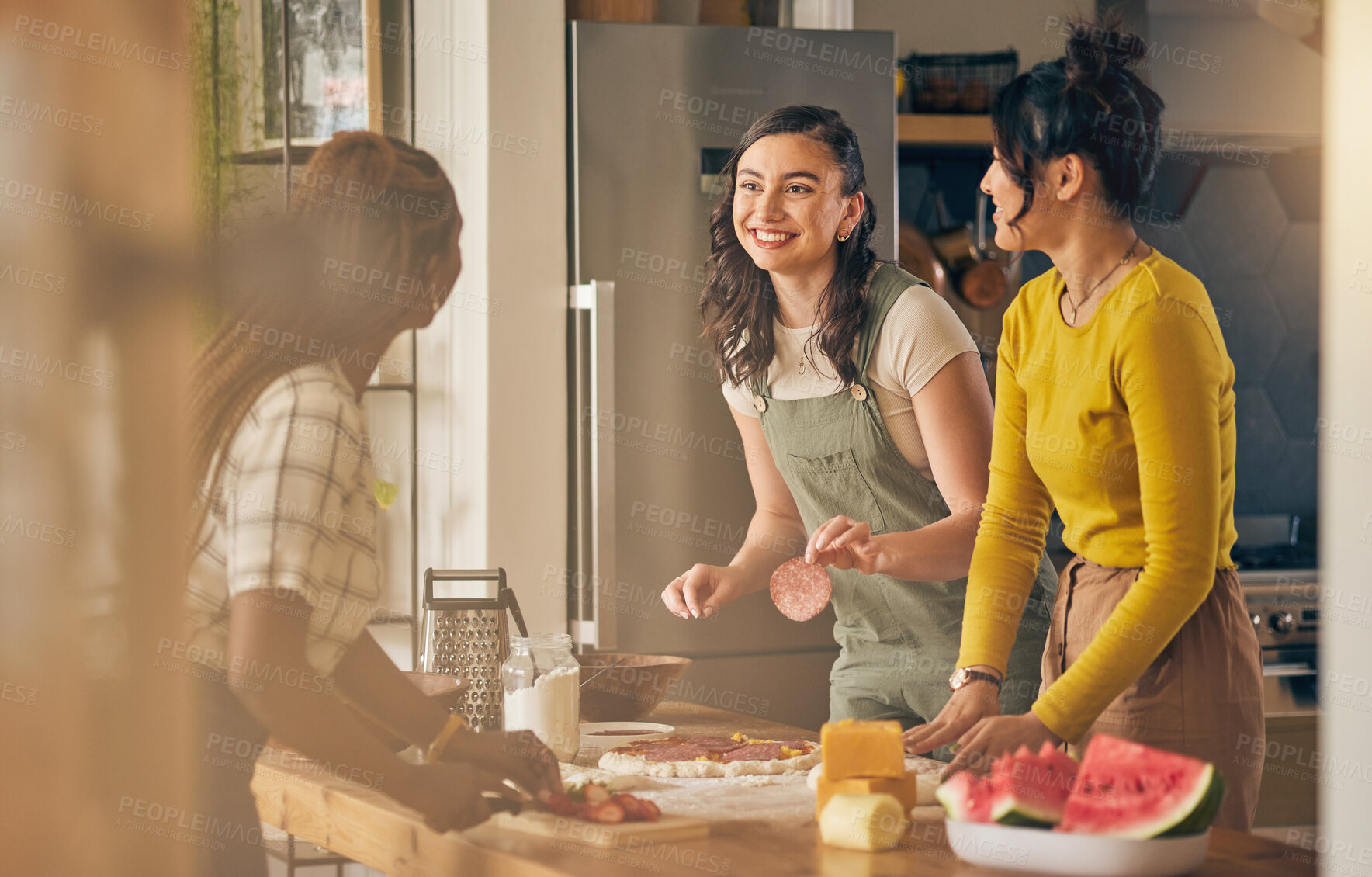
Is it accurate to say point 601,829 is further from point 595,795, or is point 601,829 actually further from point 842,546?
point 842,546

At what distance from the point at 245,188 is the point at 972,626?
0.95 m

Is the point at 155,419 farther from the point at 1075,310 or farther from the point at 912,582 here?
the point at 912,582

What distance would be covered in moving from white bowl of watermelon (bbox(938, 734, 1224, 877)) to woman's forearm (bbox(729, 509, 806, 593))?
605mm

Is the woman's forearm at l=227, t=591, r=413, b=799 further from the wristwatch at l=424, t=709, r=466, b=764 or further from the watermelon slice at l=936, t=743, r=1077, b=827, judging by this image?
the watermelon slice at l=936, t=743, r=1077, b=827

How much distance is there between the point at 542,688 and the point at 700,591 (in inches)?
11.1

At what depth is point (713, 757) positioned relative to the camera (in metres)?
1.11

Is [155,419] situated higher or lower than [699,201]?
lower

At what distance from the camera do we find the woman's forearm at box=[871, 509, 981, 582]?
4.17 ft

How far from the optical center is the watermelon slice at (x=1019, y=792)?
772mm

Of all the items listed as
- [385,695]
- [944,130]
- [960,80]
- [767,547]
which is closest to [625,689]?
[767,547]

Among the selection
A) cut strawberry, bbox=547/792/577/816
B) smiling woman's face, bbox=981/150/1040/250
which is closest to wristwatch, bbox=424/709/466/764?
cut strawberry, bbox=547/792/577/816

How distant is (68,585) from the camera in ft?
→ 1.05

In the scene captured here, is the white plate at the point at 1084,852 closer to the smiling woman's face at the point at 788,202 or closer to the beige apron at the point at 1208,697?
the beige apron at the point at 1208,697

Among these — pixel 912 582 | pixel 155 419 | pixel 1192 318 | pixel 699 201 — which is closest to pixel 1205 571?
pixel 1192 318
